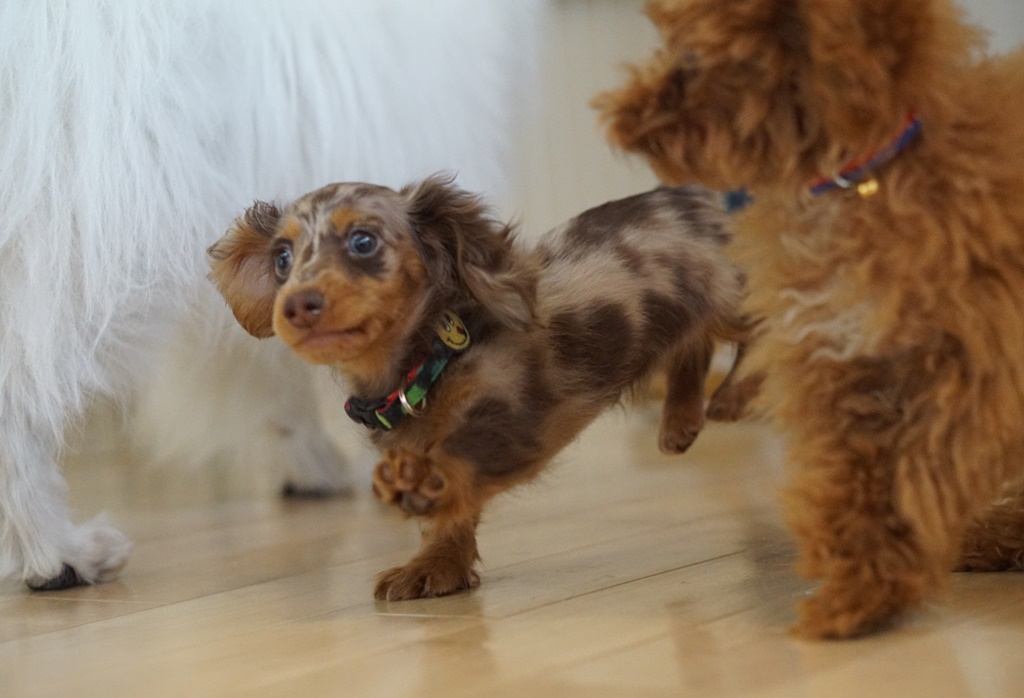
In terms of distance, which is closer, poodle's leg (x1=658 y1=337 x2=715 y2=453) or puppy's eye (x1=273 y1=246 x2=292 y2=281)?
puppy's eye (x1=273 y1=246 x2=292 y2=281)

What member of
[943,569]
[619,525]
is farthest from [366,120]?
[943,569]

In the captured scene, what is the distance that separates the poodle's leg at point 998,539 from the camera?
46.6 inches

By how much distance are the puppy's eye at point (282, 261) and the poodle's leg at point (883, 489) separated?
561 mm

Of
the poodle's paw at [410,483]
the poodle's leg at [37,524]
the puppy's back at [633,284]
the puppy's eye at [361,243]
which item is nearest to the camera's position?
the poodle's paw at [410,483]

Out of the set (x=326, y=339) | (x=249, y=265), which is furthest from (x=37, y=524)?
(x=326, y=339)

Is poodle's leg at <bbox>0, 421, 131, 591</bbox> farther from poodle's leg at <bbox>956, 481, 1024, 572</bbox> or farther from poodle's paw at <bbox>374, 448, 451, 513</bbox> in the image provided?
poodle's leg at <bbox>956, 481, 1024, 572</bbox>

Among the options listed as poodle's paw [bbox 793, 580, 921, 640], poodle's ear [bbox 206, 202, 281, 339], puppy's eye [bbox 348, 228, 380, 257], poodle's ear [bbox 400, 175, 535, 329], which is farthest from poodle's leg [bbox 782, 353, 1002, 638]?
poodle's ear [bbox 206, 202, 281, 339]

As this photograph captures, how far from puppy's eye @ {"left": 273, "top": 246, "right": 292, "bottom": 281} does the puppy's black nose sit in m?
0.11

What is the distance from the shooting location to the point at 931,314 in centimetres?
92

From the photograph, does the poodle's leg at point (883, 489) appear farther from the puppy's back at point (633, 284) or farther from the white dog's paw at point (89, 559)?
the white dog's paw at point (89, 559)

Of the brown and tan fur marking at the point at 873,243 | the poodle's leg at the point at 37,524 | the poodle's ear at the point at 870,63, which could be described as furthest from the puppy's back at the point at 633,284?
the poodle's leg at the point at 37,524

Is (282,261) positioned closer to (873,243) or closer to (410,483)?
(410,483)

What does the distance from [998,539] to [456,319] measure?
579 mm

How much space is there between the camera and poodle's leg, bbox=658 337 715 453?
1.53 metres
